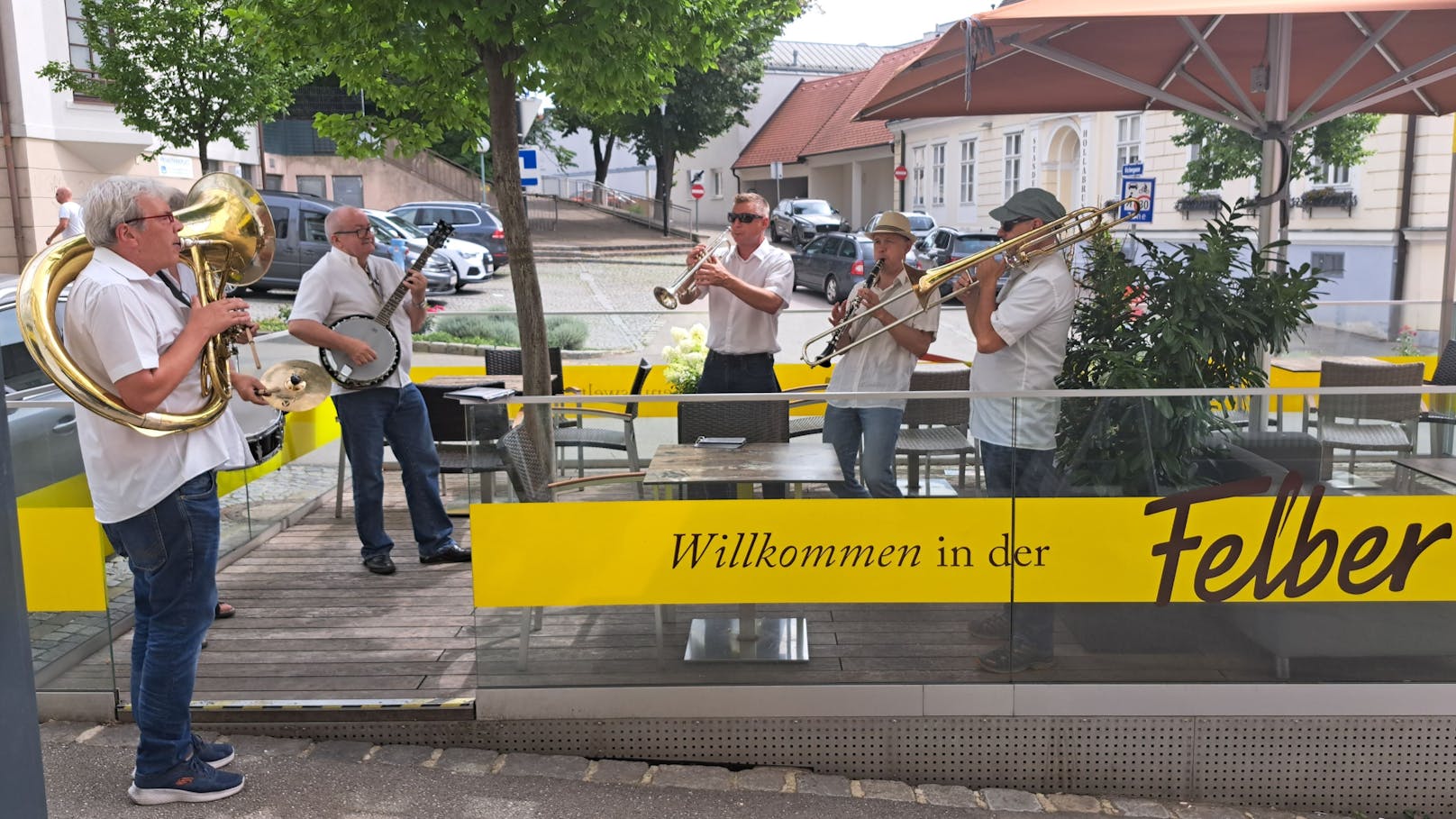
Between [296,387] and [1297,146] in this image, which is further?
[1297,146]

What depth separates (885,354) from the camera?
16.9 ft

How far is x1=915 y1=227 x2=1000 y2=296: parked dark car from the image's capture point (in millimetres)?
21984

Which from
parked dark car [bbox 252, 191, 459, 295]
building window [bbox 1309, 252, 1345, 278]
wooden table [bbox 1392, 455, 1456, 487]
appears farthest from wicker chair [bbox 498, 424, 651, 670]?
building window [bbox 1309, 252, 1345, 278]

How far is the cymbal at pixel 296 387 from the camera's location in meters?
4.09

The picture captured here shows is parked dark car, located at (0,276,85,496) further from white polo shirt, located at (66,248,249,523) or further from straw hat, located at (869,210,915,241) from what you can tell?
straw hat, located at (869,210,915,241)

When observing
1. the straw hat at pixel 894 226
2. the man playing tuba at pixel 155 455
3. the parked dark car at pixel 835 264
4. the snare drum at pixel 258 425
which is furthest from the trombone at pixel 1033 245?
the parked dark car at pixel 835 264

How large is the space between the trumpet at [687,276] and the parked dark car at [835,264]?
1617 centimetres

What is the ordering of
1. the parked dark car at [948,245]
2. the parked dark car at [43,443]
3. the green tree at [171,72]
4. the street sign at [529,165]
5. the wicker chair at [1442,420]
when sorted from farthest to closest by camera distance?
1. the parked dark car at [948,245]
2. the green tree at [171,72]
3. the street sign at [529,165]
4. the parked dark car at [43,443]
5. the wicker chair at [1442,420]

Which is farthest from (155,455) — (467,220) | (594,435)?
(467,220)

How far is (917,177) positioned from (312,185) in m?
19.6

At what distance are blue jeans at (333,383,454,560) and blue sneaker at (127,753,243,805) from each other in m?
2.00

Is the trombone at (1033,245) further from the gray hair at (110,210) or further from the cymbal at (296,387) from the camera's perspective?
the gray hair at (110,210)

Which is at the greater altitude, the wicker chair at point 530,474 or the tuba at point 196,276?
the tuba at point 196,276

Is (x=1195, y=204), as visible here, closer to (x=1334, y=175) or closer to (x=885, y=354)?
(x=1334, y=175)
